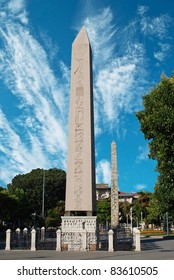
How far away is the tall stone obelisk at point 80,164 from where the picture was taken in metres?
18.5

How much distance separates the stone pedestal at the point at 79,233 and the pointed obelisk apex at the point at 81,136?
1.57 ft

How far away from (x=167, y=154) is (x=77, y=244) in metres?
6.73

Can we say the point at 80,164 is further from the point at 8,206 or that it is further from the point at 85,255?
the point at 8,206

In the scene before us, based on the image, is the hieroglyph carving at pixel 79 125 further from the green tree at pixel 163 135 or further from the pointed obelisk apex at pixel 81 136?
the green tree at pixel 163 135

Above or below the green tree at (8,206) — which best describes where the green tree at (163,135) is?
above

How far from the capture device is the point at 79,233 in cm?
1898

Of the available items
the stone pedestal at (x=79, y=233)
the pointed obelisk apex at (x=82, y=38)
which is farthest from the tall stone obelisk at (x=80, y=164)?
the pointed obelisk apex at (x=82, y=38)

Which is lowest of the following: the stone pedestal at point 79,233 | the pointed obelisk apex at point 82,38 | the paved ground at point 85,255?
the paved ground at point 85,255

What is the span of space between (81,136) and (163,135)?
4.72 m

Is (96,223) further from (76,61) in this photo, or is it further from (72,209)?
(76,61)

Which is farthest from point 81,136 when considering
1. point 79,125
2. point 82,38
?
point 82,38

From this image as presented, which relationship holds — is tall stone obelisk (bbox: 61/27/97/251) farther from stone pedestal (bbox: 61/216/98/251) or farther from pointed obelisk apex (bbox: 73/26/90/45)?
pointed obelisk apex (bbox: 73/26/90/45)

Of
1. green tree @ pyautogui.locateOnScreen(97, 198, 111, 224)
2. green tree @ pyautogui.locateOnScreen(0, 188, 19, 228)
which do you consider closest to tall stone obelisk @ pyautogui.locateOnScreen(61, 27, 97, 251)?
green tree @ pyautogui.locateOnScreen(0, 188, 19, 228)
